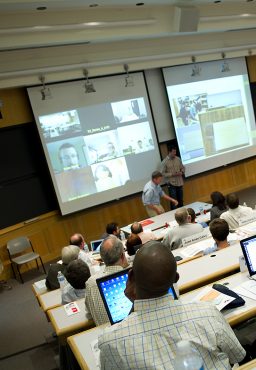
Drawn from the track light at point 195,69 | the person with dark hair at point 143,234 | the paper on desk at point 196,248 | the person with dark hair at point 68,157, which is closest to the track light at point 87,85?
the person with dark hair at point 68,157

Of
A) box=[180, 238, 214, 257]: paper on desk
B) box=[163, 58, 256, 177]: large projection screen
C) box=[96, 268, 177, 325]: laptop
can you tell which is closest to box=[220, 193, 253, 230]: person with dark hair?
box=[180, 238, 214, 257]: paper on desk

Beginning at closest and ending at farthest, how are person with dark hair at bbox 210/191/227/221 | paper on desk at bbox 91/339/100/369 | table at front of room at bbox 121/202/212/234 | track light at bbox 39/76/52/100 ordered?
paper on desk at bbox 91/339/100/369
person with dark hair at bbox 210/191/227/221
table at front of room at bbox 121/202/212/234
track light at bbox 39/76/52/100

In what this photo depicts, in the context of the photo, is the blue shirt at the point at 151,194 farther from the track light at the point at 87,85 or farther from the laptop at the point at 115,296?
the laptop at the point at 115,296

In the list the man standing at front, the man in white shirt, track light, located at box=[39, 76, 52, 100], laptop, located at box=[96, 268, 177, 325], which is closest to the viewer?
laptop, located at box=[96, 268, 177, 325]

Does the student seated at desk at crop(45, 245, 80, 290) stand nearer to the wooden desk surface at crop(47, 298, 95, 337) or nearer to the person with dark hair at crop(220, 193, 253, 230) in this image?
the wooden desk surface at crop(47, 298, 95, 337)

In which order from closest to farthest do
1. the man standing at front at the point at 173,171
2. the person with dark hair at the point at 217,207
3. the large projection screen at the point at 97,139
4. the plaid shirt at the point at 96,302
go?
1. the plaid shirt at the point at 96,302
2. the person with dark hair at the point at 217,207
3. the large projection screen at the point at 97,139
4. the man standing at front at the point at 173,171

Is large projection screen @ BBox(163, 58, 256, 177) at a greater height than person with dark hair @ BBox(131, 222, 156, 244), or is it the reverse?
large projection screen @ BBox(163, 58, 256, 177)

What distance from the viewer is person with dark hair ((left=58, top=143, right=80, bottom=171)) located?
6.70 m

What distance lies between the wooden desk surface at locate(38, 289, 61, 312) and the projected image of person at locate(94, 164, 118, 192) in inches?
141

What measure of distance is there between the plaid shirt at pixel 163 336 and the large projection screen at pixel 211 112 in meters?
6.78

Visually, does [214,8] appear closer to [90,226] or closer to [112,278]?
[90,226]

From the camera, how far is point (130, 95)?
734 centimetres

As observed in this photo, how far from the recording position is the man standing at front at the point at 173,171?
746cm

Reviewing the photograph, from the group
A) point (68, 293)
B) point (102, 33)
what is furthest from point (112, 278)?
point (102, 33)
